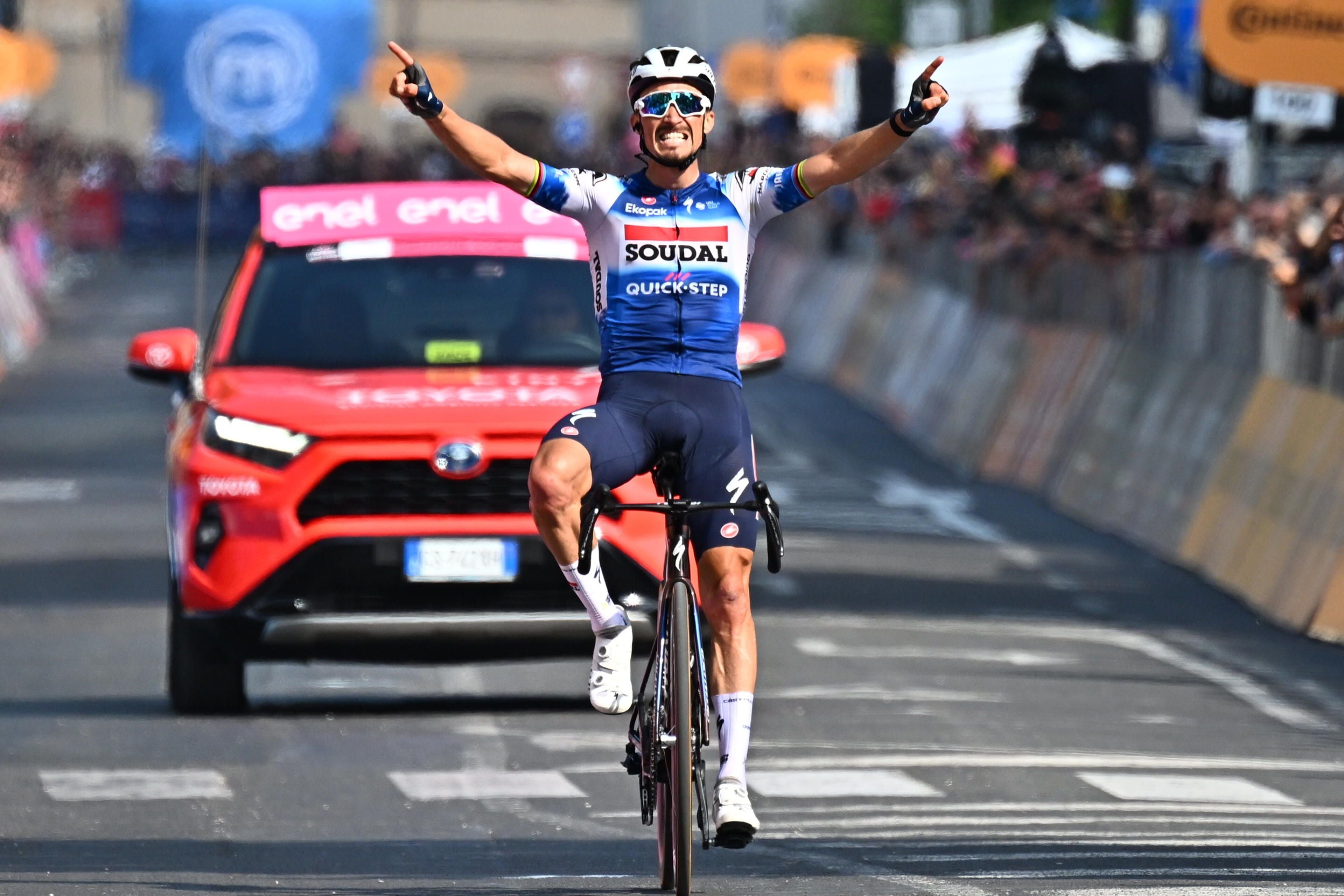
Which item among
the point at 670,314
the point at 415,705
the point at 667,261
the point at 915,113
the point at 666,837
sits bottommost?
the point at 415,705

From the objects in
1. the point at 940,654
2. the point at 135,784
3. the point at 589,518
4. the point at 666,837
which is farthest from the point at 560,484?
the point at 940,654

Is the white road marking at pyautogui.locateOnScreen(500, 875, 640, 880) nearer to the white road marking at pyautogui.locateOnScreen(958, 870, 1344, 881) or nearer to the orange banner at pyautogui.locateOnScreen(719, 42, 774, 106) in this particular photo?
the white road marking at pyautogui.locateOnScreen(958, 870, 1344, 881)

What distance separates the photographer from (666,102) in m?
8.51

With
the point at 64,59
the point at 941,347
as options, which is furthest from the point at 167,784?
the point at 64,59

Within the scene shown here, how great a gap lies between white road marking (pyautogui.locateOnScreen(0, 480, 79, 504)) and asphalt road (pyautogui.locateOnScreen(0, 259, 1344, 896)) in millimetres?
2480

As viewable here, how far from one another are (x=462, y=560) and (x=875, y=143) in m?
4.09

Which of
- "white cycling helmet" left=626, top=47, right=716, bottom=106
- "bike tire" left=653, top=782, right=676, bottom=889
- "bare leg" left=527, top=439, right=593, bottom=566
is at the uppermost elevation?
"white cycling helmet" left=626, top=47, right=716, bottom=106

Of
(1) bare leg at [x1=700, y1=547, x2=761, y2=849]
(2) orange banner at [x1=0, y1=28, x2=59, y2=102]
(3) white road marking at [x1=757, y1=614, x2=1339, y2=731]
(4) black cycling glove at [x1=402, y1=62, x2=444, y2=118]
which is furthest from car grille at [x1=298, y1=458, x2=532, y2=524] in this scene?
(2) orange banner at [x1=0, y1=28, x2=59, y2=102]

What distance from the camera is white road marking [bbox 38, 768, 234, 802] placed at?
10.6 meters

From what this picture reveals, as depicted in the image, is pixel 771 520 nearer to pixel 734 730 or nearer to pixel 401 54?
pixel 734 730

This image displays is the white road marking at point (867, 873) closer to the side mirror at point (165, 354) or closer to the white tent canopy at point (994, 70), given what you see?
the side mirror at point (165, 354)

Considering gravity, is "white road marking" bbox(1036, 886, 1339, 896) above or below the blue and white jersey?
below

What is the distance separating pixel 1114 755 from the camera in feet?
38.3

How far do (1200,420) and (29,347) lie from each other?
23.7 metres
